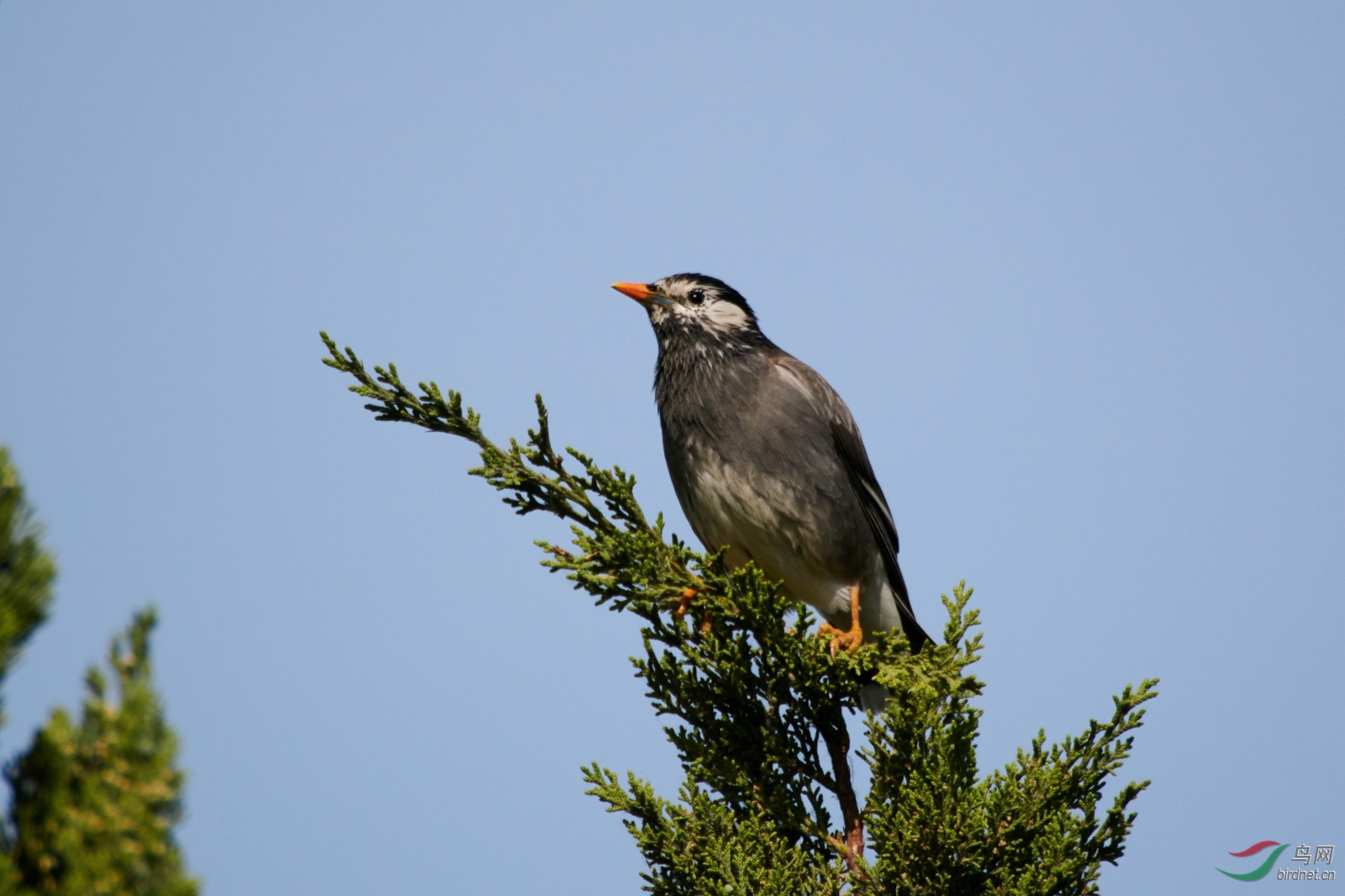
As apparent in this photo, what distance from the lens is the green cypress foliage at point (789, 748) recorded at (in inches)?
151

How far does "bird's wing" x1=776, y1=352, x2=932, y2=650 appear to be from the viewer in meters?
5.90

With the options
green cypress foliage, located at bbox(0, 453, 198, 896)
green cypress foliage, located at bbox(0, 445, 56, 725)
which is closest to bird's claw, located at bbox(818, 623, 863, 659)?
green cypress foliage, located at bbox(0, 453, 198, 896)

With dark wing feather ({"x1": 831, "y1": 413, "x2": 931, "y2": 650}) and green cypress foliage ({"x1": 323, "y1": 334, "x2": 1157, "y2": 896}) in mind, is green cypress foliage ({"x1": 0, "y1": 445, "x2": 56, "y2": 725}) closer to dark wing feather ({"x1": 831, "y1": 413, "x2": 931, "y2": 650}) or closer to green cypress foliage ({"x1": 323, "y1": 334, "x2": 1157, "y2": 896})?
green cypress foliage ({"x1": 323, "y1": 334, "x2": 1157, "y2": 896})

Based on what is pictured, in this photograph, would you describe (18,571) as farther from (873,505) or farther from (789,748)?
(873,505)

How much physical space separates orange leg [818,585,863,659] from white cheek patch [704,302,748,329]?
5.28 feet

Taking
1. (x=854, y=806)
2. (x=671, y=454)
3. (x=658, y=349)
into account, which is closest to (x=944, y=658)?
(x=854, y=806)

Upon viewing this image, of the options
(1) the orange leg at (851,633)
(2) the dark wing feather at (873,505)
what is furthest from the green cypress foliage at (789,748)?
(2) the dark wing feather at (873,505)

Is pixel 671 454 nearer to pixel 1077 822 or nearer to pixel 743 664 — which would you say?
pixel 743 664

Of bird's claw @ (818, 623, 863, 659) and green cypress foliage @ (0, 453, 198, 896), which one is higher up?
bird's claw @ (818, 623, 863, 659)

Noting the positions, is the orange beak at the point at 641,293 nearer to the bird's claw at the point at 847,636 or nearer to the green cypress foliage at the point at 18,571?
the bird's claw at the point at 847,636

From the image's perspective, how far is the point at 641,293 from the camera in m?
6.33

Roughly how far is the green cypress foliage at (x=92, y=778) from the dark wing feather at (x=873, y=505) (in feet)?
14.2

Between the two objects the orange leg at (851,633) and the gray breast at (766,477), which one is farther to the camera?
the gray breast at (766,477)

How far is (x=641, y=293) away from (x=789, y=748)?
291cm
